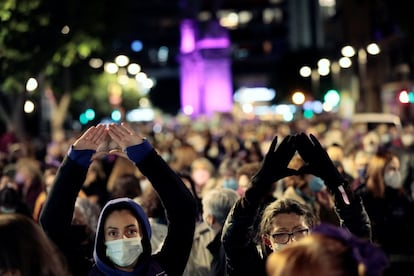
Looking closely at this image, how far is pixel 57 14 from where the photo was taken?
105 feet

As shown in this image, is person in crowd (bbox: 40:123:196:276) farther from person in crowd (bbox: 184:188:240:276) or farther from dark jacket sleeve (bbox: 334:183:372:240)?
person in crowd (bbox: 184:188:240:276)

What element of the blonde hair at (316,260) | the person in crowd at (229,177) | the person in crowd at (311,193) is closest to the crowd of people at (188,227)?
the blonde hair at (316,260)

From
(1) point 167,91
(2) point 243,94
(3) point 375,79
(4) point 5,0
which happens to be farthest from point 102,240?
(1) point 167,91

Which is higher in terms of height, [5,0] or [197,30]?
[197,30]

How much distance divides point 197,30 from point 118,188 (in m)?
94.1

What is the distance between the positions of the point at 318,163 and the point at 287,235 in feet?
1.56

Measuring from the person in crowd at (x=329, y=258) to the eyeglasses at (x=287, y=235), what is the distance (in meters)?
1.61

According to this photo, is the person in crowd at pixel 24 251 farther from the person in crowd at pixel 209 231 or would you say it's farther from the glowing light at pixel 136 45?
the glowing light at pixel 136 45

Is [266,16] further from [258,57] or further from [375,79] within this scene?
[375,79]

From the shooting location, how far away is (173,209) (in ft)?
16.6

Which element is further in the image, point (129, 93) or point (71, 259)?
point (129, 93)

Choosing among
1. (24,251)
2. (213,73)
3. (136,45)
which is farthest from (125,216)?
(136,45)

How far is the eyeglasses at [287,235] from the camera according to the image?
5.17 meters

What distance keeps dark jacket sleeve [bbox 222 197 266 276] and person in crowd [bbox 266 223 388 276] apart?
54.6 inches
